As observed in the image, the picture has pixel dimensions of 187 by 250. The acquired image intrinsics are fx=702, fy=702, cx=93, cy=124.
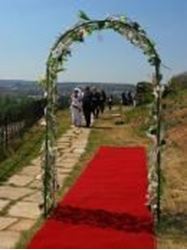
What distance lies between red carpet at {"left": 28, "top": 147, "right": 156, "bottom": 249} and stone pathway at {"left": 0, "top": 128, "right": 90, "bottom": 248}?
0.34m

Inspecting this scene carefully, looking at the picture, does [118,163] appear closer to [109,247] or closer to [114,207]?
[114,207]

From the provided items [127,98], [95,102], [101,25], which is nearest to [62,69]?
[101,25]

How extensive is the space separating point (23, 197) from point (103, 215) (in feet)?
6.80

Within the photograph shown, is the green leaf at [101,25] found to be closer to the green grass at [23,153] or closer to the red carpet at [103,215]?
the red carpet at [103,215]

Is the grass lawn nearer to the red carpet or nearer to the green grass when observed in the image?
the red carpet

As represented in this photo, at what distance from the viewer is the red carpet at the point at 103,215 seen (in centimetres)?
960

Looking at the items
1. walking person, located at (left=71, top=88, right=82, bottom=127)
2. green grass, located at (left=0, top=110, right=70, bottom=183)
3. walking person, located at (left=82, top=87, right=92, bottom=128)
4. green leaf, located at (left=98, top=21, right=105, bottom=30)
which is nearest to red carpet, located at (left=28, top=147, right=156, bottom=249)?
green grass, located at (left=0, top=110, right=70, bottom=183)

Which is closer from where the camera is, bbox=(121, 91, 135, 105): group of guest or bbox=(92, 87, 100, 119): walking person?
bbox=(92, 87, 100, 119): walking person

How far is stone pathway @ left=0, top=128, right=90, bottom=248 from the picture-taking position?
1016 centimetres

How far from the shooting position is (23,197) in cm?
1276

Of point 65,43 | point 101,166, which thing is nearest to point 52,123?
point 65,43

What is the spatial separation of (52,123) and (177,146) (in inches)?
368

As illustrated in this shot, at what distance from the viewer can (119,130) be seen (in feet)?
90.0

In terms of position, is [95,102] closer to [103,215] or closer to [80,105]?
[80,105]
